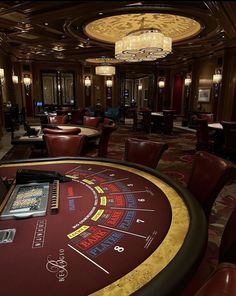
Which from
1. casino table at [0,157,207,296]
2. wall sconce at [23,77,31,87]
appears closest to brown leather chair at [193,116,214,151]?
casino table at [0,157,207,296]

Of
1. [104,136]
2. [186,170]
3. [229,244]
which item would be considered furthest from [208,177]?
[186,170]

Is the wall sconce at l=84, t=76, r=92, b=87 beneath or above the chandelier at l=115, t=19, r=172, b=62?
beneath

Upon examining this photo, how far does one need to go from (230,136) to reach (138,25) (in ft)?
11.4

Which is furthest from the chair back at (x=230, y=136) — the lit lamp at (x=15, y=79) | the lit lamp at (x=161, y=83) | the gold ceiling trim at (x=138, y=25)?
the lit lamp at (x=161, y=83)

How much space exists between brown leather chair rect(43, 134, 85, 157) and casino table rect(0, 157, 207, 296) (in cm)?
123

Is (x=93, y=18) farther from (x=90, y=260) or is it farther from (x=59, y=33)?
(x=90, y=260)

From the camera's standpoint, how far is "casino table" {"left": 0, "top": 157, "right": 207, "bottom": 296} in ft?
2.89

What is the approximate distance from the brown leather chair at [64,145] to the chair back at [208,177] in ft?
4.84

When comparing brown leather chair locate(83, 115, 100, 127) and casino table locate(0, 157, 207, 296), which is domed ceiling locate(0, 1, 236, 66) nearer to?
Answer: brown leather chair locate(83, 115, 100, 127)

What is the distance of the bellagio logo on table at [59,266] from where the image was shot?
3.03 ft

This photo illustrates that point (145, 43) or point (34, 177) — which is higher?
point (145, 43)

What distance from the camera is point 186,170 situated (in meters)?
4.93

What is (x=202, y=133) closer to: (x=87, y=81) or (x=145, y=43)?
(x=145, y=43)

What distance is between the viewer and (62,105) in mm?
14445
